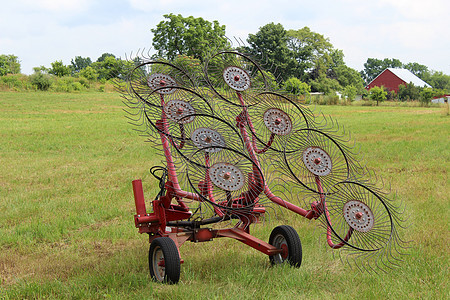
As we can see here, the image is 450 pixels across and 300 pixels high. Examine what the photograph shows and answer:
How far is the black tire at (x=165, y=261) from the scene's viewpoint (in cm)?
375

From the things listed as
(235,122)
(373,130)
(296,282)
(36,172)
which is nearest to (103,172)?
(36,172)

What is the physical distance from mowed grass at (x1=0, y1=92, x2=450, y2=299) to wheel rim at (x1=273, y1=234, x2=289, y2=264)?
0.13 metres

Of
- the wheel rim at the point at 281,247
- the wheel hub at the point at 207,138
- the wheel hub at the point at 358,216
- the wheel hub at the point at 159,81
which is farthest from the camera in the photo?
the wheel hub at the point at 159,81

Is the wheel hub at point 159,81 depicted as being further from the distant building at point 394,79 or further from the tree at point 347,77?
the tree at point 347,77

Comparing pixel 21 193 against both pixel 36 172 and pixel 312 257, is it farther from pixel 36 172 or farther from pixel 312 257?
pixel 312 257

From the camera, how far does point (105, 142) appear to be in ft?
47.7

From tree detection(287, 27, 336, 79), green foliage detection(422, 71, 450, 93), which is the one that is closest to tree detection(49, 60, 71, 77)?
tree detection(287, 27, 336, 79)

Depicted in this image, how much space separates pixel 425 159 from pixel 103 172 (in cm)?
715

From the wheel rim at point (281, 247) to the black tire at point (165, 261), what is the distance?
3.33 feet

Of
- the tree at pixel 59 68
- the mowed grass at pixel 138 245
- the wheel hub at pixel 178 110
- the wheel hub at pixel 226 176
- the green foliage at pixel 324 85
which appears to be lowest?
the mowed grass at pixel 138 245


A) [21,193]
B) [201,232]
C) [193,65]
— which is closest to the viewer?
[201,232]

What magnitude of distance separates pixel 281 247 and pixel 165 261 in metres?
1.13

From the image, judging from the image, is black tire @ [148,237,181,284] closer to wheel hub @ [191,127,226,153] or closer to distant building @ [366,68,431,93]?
wheel hub @ [191,127,226,153]

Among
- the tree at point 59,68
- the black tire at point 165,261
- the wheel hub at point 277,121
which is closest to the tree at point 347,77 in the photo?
the tree at point 59,68
